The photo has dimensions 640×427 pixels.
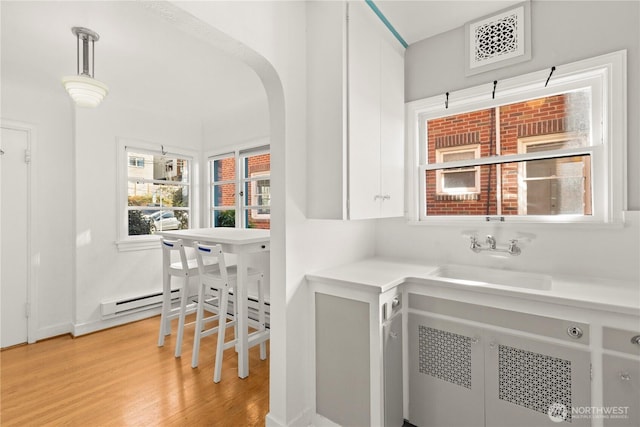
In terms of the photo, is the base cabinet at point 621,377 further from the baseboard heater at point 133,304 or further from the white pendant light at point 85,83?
the baseboard heater at point 133,304

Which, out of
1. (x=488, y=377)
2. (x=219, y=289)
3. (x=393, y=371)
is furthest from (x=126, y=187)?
(x=488, y=377)

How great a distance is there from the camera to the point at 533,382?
147cm

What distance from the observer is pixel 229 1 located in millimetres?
1407

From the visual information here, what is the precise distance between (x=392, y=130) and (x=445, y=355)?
1.48 m

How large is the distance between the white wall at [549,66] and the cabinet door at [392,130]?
204mm

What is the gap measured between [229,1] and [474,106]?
1731 millimetres

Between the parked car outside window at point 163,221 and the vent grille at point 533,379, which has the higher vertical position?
the parked car outside window at point 163,221

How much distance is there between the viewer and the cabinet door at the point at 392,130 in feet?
6.73

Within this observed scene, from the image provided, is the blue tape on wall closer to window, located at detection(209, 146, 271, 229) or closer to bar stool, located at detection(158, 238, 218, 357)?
window, located at detection(209, 146, 271, 229)

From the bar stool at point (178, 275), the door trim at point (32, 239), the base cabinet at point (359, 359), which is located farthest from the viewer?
the door trim at point (32, 239)

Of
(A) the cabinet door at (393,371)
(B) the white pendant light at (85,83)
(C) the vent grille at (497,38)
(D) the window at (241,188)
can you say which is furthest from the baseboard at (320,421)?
(B) the white pendant light at (85,83)

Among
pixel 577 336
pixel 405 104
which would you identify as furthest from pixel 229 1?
pixel 577 336

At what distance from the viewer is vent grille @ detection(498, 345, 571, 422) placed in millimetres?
1406

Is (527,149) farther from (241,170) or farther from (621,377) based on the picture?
(241,170)
